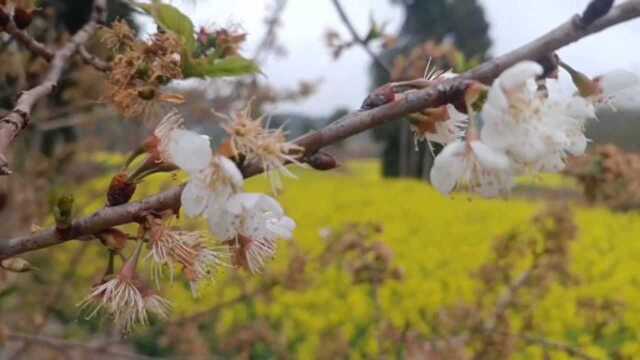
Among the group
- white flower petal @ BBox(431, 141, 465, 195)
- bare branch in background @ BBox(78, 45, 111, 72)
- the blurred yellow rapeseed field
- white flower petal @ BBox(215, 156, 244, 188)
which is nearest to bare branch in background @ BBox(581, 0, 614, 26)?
white flower petal @ BBox(431, 141, 465, 195)

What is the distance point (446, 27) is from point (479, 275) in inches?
Answer: 449

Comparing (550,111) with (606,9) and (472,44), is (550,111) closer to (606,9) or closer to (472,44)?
(606,9)

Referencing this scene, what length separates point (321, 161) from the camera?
64 cm

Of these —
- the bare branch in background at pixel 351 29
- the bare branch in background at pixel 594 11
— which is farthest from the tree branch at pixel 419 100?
the bare branch in background at pixel 351 29

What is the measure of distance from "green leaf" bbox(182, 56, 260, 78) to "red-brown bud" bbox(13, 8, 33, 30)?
169 millimetres

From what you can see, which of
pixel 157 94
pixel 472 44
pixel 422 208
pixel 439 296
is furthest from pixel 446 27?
pixel 157 94

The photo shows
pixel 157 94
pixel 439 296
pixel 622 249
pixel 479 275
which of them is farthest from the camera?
pixel 622 249

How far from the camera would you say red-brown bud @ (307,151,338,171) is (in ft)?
2.10

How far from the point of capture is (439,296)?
570 cm

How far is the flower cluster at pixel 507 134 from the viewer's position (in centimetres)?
59

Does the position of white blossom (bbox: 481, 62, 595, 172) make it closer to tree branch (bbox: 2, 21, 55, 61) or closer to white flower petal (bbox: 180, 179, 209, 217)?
white flower petal (bbox: 180, 179, 209, 217)

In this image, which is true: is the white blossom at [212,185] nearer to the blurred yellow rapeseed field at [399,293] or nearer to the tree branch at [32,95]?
the tree branch at [32,95]

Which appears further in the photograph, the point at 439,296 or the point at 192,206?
the point at 439,296

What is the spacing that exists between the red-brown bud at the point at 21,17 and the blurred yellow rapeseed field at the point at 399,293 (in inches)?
49.3
